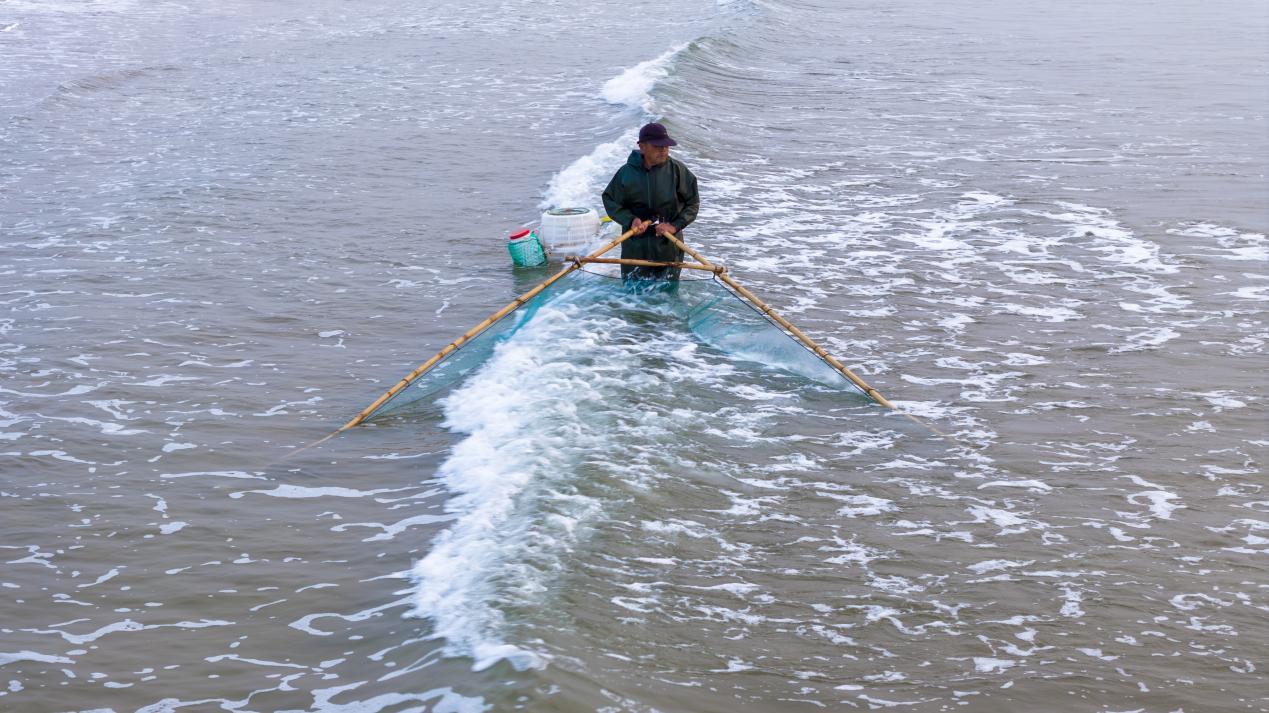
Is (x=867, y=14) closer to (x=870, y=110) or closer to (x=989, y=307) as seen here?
(x=870, y=110)

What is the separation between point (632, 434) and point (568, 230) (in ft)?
15.3

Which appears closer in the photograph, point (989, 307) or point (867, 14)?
point (989, 307)

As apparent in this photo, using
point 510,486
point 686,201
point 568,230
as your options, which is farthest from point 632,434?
point 568,230

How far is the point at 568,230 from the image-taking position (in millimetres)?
12453

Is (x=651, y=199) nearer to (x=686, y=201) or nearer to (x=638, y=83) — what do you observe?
(x=686, y=201)

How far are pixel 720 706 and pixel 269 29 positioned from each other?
31.5 metres

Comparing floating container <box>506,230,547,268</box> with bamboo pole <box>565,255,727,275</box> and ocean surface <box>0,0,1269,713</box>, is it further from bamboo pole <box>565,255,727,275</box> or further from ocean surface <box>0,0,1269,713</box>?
bamboo pole <box>565,255,727,275</box>

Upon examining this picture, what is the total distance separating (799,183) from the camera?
1653 centimetres

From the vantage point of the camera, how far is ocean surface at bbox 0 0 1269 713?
565 centimetres

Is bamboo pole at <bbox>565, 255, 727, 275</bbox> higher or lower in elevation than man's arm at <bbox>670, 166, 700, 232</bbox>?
lower

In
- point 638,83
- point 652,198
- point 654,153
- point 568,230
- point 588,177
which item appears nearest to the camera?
point 654,153

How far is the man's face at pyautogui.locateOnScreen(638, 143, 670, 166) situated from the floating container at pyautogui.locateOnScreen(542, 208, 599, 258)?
2451mm

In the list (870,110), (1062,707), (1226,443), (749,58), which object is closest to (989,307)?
(1226,443)

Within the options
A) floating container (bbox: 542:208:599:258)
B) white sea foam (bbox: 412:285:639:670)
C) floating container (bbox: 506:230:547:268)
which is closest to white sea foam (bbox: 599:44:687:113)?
floating container (bbox: 542:208:599:258)
